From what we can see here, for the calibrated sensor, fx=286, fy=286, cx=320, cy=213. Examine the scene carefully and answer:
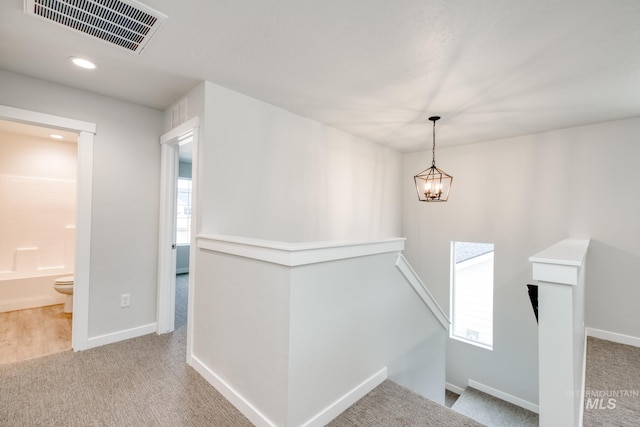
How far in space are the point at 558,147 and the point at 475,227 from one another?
144 centimetres

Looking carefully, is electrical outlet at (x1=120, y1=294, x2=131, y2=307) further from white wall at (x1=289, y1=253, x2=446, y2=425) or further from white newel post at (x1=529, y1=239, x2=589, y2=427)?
white newel post at (x1=529, y1=239, x2=589, y2=427)

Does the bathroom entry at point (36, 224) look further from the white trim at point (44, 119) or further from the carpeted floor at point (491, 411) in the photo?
the carpeted floor at point (491, 411)

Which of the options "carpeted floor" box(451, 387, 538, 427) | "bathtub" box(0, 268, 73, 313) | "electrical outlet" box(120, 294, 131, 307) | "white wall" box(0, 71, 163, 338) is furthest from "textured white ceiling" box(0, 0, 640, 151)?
"carpeted floor" box(451, 387, 538, 427)

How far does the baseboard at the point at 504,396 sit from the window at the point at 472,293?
1.87 ft

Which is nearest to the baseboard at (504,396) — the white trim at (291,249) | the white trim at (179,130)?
the white trim at (291,249)

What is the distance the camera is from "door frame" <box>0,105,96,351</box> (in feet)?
8.45

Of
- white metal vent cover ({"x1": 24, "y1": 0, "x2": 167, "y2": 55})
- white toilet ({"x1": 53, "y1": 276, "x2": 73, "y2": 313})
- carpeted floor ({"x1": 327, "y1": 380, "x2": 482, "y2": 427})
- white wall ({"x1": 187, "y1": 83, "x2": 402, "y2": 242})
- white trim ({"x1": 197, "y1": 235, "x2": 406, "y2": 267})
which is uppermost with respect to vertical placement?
white metal vent cover ({"x1": 24, "y1": 0, "x2": 167, "y2": 55})

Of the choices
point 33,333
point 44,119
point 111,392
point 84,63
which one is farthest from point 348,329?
point 33,333

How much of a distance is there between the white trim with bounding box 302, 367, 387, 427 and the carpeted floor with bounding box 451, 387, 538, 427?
107 inches

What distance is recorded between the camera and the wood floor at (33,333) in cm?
262

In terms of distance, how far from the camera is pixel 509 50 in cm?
193

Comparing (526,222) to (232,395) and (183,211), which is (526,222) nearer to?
(232,395)

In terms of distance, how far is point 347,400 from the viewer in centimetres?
191

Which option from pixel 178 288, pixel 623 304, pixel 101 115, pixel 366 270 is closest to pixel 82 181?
pixel 101 115
